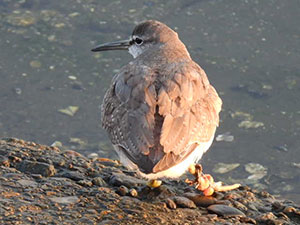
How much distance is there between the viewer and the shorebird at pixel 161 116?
205 inches

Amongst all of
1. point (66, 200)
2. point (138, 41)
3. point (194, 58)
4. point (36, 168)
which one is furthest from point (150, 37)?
point (194, 58)

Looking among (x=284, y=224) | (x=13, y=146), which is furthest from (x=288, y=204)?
(x=13, y=146)

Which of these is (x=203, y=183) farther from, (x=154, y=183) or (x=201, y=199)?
(x=154, y=183)

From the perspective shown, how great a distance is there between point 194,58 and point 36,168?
5.96 m

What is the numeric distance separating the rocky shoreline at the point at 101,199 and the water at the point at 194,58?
3.30 meters

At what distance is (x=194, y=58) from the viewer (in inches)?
451

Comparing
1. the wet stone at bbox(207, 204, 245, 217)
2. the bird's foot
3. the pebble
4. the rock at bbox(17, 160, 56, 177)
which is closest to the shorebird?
the bird's foot

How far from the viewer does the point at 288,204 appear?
20.3 ft

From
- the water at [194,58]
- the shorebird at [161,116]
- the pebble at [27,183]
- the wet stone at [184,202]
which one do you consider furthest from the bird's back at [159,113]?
the water at [194,58]

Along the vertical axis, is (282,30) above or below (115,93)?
below

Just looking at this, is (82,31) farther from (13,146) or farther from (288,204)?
(288,204)

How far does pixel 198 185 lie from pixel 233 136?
420 cm

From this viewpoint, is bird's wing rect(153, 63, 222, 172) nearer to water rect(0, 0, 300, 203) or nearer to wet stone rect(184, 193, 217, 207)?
wet stone rect(184, 193, 217, 207)

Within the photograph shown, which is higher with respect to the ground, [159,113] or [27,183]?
[159,113]
